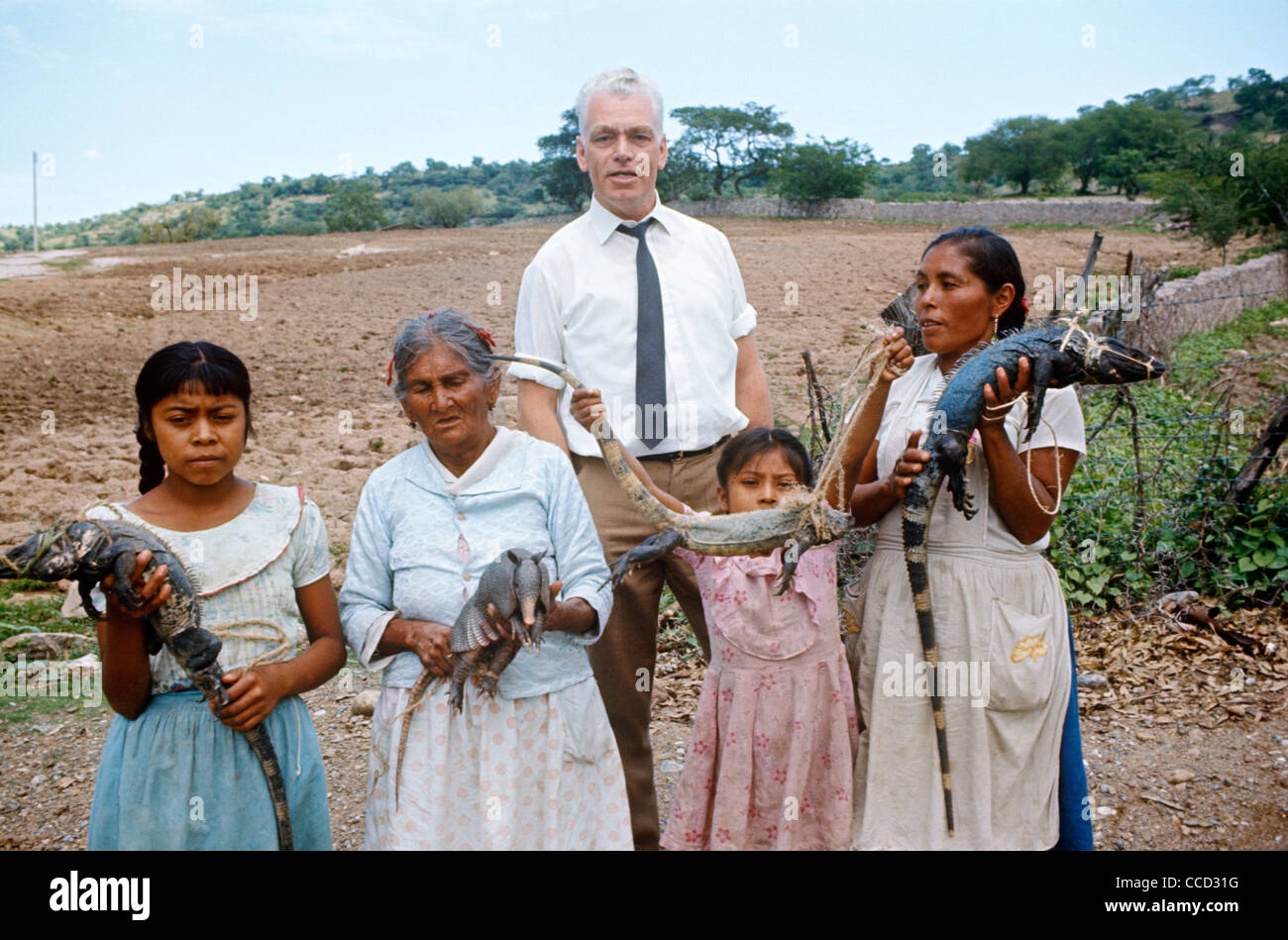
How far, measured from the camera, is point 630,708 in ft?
10.9

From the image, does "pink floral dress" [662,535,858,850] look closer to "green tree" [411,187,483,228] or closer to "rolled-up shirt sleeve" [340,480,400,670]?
"rolled-up shirt sleeve" [340,480,400,670]

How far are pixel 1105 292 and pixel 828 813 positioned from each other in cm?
1203

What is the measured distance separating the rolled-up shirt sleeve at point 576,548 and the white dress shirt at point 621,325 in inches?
19.2

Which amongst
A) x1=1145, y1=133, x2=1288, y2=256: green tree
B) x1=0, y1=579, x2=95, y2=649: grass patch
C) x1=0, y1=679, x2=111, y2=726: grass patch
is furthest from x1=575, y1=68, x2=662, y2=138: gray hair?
x1=1145, y1=133, x2=1288, y2=256: green tree

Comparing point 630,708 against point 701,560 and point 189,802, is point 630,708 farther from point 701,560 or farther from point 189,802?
point 189,802

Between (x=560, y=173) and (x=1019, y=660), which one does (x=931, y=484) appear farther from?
(x=560, y=173)

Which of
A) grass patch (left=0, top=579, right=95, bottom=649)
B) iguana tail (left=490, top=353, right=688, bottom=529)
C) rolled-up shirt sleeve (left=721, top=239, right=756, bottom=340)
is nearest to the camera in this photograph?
iguana tail (left=490, top=353, right=688, bottom=529)

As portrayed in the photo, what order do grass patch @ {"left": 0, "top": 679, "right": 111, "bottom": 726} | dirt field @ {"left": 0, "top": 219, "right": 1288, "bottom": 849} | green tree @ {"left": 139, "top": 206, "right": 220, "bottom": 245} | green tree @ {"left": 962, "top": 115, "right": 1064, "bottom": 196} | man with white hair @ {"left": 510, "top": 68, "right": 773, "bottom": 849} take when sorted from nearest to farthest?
man with white hair @ {"left": 510, "top": 68, "right": 773, "bottom": 849} → dirt field @ {"left": 0, "top": 219, "right": 1288, "bottom": 849} → grass patch @ {"left": 0, "top": 679, "right": 111, "bottom": 726} → green tree @ {"left": 139, "top": 206, "right": 220, "bottom": 245} → green tree @ {"left": 962, "top": 115, "right": 1064, "bottom": 196}

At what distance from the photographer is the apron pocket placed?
2666 millimetres

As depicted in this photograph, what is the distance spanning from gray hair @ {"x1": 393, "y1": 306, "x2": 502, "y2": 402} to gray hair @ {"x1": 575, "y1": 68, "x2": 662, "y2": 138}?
0.93 metres

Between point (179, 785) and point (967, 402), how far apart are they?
2380 millimetres

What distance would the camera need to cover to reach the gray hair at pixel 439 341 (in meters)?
2.60

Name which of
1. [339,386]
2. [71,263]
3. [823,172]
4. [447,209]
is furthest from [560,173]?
[339,386]

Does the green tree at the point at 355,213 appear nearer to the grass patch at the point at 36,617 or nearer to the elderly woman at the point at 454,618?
the grass patch at the point at 36,617
